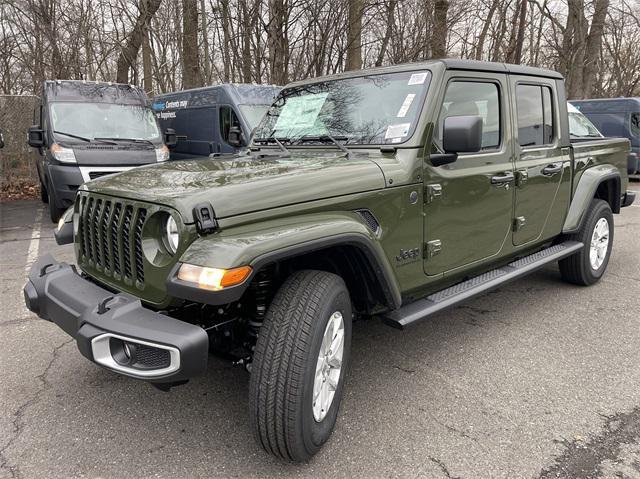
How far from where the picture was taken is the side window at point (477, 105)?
3340 mm

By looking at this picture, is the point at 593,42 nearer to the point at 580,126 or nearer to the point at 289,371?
the point at 580,126

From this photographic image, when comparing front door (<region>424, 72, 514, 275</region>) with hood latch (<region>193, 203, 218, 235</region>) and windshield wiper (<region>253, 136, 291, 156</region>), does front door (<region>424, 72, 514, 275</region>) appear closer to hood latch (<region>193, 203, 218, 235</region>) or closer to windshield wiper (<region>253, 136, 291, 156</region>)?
windshield wiper (<region>253, 136, 291, 156</region>)

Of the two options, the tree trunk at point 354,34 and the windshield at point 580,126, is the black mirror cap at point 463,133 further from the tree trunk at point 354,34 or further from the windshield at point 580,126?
the tree trunk at point 354,34

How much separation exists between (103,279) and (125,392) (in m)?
0.86

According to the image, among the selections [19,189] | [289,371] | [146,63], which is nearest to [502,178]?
[289,371]

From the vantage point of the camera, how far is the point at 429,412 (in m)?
2.94

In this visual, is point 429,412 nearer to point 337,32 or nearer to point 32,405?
point 32,405

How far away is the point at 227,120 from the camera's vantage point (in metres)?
9.31

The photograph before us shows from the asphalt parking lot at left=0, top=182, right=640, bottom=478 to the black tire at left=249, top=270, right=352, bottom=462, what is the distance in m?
0.23

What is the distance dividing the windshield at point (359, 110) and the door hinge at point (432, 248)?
2.09 feet

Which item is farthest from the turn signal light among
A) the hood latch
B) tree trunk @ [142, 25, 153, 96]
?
tree trunk @ [142, 25, 153, 96]

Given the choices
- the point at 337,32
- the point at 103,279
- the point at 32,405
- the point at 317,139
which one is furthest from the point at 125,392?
the point at 337,32

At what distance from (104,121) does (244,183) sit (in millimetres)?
7537

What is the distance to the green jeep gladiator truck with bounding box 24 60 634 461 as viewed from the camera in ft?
7.25
